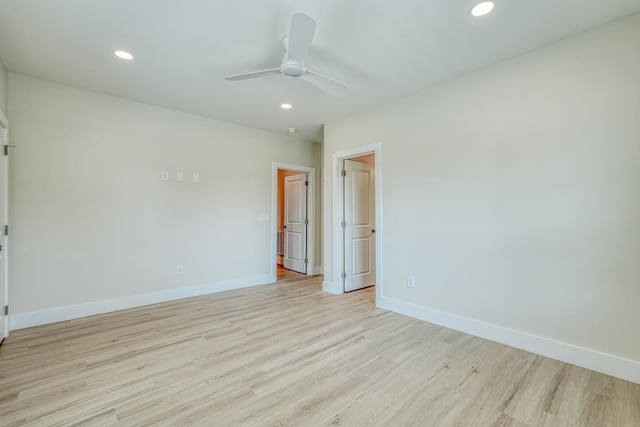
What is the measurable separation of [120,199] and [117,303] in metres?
1.32

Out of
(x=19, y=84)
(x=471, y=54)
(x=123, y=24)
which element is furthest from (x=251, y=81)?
(x=19, y=84)

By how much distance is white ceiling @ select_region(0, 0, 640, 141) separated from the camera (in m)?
2.04

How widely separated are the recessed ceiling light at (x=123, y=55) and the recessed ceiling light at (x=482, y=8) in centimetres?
295

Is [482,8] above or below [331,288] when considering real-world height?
above

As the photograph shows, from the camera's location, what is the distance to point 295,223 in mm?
6090

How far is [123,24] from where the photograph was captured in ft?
7.27

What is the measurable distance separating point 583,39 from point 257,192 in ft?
14.2

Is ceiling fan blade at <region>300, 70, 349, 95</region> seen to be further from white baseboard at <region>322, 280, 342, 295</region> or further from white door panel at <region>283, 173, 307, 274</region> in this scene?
white door panel at <region>283, 173, 307, 274</region>

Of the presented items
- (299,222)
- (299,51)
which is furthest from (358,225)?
(299,51)

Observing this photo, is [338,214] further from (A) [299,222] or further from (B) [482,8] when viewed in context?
(B) [482,8]

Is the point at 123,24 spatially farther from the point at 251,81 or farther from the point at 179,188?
the point at 179,188

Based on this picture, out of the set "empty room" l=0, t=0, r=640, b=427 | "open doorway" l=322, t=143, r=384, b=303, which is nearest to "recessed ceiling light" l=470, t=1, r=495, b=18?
"empty room" l=0, t=0, r=640, b=427

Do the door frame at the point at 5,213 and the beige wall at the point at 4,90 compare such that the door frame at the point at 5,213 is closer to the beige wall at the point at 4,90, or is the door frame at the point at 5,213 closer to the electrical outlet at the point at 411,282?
the beige wall at the point at 4,90

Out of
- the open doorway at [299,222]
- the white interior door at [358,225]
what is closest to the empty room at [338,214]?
the white interior door at [358,225]
